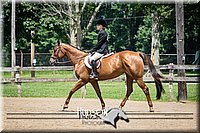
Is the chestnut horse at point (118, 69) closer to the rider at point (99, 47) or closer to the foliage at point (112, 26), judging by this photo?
the rider at point (99, 47)

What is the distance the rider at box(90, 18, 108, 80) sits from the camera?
31.0ft

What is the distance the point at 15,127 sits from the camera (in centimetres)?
756

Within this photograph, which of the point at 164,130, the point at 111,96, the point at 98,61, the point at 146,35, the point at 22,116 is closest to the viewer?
the point at 164,130

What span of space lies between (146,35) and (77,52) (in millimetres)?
38664

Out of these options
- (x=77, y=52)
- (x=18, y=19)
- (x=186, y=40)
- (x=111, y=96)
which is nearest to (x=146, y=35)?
(x=186, y=40)

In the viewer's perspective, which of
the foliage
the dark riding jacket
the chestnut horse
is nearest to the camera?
the dark riding jacket

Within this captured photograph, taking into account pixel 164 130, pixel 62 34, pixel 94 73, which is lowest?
pixel 164 130

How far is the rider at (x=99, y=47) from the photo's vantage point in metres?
9.45

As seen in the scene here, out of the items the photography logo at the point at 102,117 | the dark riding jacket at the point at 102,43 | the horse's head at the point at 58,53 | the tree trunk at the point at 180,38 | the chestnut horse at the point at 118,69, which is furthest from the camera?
the tree trunk at the point at 180,38

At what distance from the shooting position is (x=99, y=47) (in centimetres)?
966

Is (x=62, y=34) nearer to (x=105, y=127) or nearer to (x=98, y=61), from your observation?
(x=98, y=61)

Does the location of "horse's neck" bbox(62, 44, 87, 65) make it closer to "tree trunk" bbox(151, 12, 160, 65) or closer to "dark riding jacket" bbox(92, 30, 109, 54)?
"dark riding jacket" bbox(92, 30, 109, 54)

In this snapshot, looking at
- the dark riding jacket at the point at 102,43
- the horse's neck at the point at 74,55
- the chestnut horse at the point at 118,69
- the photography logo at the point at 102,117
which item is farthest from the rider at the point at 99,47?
the photography logo at the point at 102,117

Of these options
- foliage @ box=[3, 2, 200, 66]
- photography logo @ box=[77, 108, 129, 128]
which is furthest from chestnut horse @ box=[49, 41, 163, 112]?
foliage @ box=[3, 2, 200, 66]
